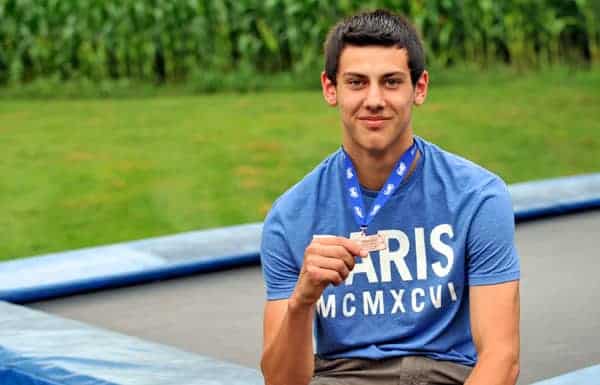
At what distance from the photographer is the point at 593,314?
3.79 m

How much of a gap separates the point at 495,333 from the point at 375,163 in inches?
13.1

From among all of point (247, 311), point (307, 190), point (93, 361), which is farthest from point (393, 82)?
point (247, 311)

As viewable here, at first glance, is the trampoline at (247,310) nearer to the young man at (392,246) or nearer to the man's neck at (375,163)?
the young man at (392,246)

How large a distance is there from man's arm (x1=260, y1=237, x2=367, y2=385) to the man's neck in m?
0.23

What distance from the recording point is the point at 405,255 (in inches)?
95.7

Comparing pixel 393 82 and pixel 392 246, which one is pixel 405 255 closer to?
pixel 392 246

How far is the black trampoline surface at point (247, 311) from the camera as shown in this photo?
341 centimetres

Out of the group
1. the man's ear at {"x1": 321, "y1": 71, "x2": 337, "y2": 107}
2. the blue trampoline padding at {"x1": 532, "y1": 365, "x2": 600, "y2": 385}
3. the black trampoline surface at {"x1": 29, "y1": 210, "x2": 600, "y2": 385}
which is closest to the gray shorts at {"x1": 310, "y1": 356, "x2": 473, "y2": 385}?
the blue trampoline padding at {"x1": 532, "y1": 365, "x2": 600, "y2": 385}

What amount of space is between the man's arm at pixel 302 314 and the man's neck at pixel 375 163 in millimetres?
232

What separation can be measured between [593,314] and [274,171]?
3218 mm

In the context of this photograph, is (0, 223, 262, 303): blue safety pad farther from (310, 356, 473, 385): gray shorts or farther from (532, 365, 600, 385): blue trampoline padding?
(532, 365, 600, 385): blue trampoline padding

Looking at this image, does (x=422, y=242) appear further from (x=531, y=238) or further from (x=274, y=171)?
(x=274, y=171)

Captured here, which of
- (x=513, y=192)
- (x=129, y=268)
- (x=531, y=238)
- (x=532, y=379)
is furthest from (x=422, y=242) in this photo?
(x=513, y=192)

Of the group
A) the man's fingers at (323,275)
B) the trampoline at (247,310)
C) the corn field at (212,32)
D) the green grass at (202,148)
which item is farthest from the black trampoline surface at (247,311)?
the corn field at (212,32)
